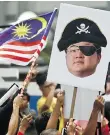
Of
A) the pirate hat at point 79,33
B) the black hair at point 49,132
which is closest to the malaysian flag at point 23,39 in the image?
the pirate hat at point 79,33

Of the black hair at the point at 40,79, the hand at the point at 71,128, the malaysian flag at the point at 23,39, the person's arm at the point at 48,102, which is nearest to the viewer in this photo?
the hand at the point at 71,128

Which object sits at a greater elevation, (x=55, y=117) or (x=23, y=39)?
(x=23, y=39)

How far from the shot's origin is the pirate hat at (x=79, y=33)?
667cm

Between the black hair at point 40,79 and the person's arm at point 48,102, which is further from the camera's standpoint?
the black hair at point 40,79

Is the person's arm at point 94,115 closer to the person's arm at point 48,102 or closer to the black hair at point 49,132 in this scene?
the black hair at point 49,132

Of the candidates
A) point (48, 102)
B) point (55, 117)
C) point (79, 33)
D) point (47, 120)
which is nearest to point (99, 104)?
point (55, 117)

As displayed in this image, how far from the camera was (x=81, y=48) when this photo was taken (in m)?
6.66

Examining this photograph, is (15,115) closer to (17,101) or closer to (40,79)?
(17,101)

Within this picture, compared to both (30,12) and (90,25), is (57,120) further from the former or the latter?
(30,12)

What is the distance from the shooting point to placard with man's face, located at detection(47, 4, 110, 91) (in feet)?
21.8

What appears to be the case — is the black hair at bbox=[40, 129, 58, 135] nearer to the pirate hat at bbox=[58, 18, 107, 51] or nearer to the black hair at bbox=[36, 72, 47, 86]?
the pirate hat at bbox=[58, 18, 107, 51]

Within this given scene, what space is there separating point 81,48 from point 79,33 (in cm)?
15

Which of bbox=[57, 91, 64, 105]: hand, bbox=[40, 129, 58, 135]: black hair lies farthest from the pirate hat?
bbox=[40, 129, 58, 135]: black hair

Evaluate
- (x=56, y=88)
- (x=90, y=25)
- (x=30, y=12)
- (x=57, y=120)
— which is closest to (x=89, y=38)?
(x=90, y=25)
